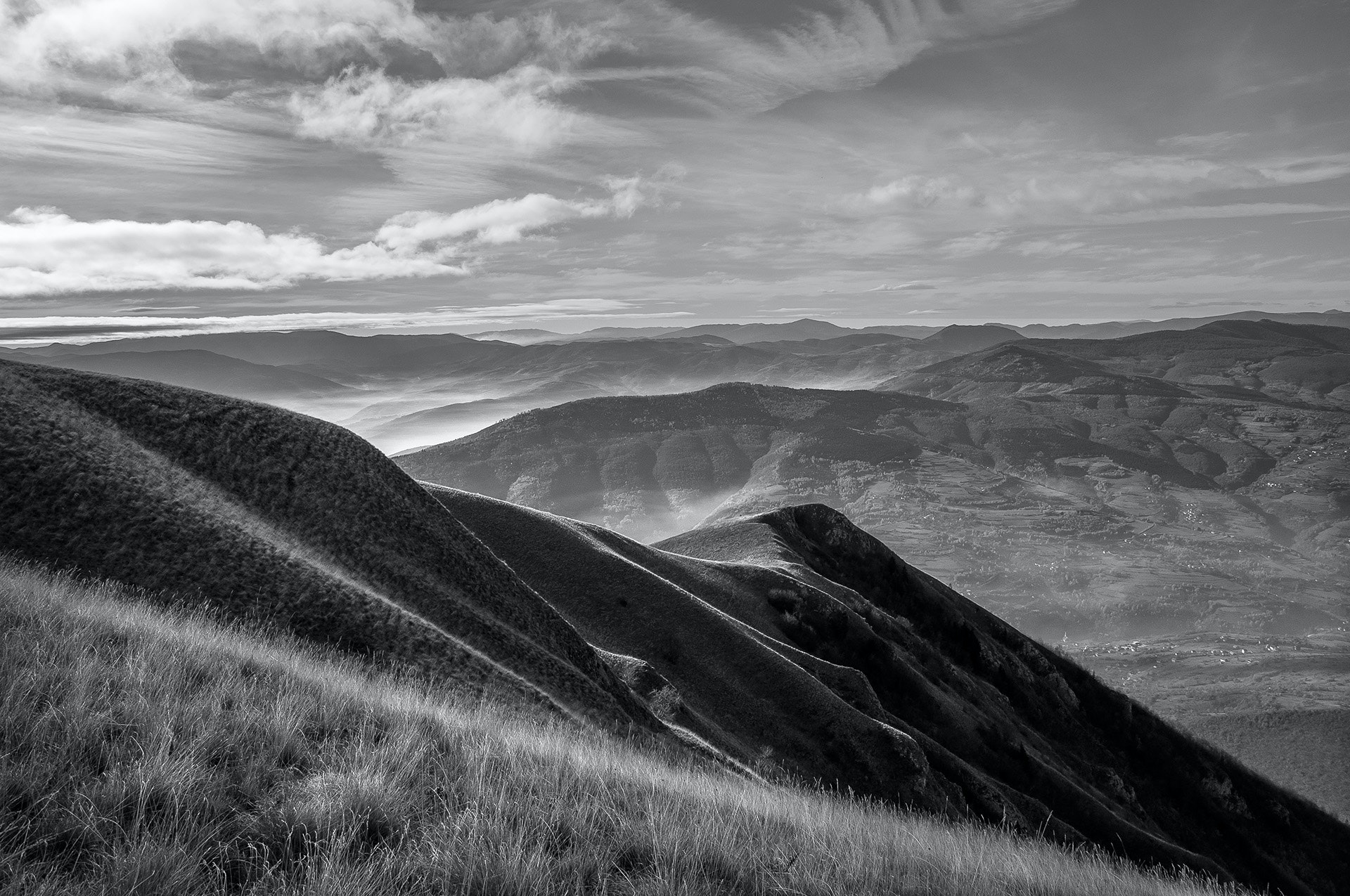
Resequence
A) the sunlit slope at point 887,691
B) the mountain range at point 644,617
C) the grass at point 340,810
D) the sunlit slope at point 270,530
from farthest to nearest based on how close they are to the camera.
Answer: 1. the sunlit slope at point 887,691
2. the mountain range at point 644,617
3. the sunlit slope at point 270,530
4. the grass at point 340,810

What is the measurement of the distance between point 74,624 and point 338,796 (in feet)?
21.6

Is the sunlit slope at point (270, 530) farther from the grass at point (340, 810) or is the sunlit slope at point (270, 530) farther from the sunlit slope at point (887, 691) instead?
the grass at point (340, 810)

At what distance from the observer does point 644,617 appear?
4384cm

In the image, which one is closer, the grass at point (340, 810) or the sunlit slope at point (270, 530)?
the grass at point (340, 810)

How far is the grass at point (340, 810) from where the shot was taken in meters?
5.85

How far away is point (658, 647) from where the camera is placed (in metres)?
42.0

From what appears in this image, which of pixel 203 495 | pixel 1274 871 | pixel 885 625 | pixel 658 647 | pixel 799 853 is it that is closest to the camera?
pixel 799 853

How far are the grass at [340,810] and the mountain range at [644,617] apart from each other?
654cm

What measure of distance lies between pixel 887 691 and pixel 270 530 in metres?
46.2

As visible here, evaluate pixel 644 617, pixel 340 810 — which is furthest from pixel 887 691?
pixel 340 810

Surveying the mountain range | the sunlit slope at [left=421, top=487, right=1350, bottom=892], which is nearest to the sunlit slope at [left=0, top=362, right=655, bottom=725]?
the mountain range

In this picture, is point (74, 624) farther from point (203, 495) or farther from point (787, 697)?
point (787, 697)

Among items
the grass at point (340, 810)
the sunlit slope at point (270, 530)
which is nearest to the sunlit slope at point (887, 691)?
the sunlit slope at point (270, 530)

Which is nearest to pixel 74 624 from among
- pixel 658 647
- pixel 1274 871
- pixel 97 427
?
pixel 97 427
